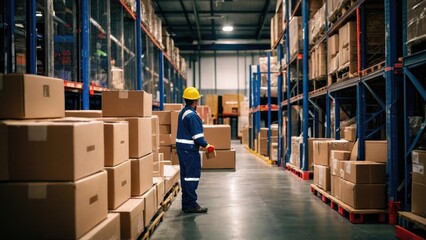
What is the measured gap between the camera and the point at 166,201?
19.5 ft

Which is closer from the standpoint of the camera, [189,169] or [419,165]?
[419,165]

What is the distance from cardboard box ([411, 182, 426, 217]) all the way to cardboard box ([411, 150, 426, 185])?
0.05 metres

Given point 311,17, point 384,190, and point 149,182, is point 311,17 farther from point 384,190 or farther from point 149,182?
point 149,182

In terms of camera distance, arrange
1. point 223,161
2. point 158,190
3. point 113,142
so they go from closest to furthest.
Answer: point 113,142
point 158,190
point 223,161

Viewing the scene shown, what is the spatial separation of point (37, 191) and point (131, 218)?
3.78 ft

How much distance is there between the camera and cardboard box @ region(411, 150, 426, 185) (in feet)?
13.5

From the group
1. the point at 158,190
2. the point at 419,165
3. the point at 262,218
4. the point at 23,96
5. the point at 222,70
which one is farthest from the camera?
the point at 222,70

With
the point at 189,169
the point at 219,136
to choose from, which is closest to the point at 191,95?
the point at 189,169

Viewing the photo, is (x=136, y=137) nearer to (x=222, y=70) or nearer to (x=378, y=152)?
(x=378, y=152)

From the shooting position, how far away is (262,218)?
5.49m

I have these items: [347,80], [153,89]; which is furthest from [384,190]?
[153,89]

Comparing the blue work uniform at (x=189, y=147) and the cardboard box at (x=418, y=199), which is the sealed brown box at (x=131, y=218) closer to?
the blue work uniform at (x=189, y=147)

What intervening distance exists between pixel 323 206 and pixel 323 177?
2.01 ft

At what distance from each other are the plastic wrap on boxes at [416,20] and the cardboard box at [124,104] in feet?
9.67
